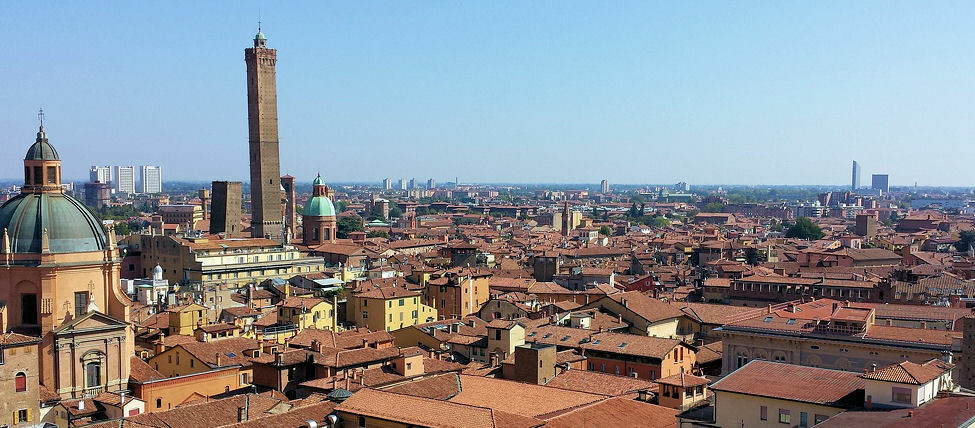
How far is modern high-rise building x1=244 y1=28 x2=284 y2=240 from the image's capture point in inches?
3324

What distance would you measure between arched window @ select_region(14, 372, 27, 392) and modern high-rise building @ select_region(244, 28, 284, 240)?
5859 centimetres

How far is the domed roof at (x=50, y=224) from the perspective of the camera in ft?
101

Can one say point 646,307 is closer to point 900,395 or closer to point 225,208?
point 900,395

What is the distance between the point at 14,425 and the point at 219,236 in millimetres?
51795

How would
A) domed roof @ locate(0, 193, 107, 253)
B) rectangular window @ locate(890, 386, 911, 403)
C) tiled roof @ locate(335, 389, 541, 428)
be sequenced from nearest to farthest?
rectangular window @ locate(890, 386, 911, 403)
tiled roof @ locate(335, 389, 541, 428)
domed roof @ locate(0, 193, 107, 253)

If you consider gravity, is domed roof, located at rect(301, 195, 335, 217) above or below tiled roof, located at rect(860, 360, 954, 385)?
above

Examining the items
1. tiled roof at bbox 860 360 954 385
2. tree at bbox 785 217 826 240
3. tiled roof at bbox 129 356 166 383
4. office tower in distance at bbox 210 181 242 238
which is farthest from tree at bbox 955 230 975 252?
tiled roof at bbox 129 356 166 383

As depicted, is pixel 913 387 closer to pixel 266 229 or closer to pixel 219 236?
pixel 219 236

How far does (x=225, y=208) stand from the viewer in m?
86.2

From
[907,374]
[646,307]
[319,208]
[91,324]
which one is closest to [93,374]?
[91,324]

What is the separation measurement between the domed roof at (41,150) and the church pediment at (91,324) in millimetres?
5234

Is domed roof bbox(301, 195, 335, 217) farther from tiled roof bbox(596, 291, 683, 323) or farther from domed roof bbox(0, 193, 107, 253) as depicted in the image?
domed roof bbox(0, 193, 107, 253)

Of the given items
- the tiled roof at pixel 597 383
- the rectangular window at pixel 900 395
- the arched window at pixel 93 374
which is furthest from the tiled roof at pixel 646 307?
the arched window at pixel 93 374

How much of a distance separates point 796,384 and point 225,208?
69.5 meters
